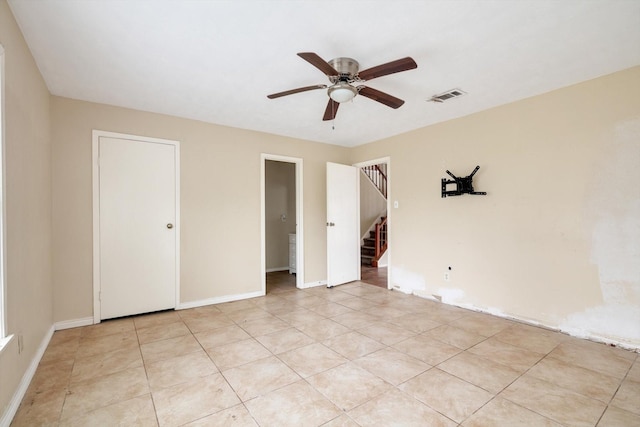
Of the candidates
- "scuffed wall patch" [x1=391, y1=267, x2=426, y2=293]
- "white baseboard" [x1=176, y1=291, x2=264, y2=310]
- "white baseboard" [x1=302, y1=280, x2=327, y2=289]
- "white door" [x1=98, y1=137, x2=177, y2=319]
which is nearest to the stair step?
"white baseboard" [x1=302, y1=280, x2=327, y2=289]

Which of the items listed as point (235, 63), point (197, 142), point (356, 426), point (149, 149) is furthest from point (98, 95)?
point (356, 426)

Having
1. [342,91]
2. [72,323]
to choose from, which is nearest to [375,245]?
[342,91]

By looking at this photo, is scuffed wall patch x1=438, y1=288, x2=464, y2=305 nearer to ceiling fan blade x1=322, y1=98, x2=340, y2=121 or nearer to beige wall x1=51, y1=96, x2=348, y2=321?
beige wall x1=51, y1=96, x2=348, y2=321

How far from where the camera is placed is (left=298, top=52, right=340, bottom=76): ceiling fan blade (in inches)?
72.3

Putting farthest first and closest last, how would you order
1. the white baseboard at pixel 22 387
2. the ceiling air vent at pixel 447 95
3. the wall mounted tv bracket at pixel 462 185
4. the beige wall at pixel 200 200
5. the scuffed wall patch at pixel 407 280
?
the scuffed wall patch at pixel 407 280 → the wall mounted tv bracket at pixel 462 185 → the beige wall at pixel 200 200 → the ceiling air vent at pixel 447 95 → the white baseboard at pixel 22 387

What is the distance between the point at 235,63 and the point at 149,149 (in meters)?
1.83

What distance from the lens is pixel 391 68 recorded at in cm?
201

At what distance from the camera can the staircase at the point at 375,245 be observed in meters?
6.76

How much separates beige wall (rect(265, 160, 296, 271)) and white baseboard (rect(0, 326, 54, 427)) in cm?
391

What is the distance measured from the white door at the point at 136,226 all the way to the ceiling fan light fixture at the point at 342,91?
237 cm

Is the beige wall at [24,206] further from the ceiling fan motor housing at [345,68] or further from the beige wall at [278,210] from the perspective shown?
the beige wall at [278,210]

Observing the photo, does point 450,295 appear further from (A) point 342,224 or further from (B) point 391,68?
(B) point 391,68

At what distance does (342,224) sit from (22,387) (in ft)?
13.3

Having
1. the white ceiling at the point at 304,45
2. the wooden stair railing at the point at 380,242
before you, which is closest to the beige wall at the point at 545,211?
the white ceiling at the point at 304,45
